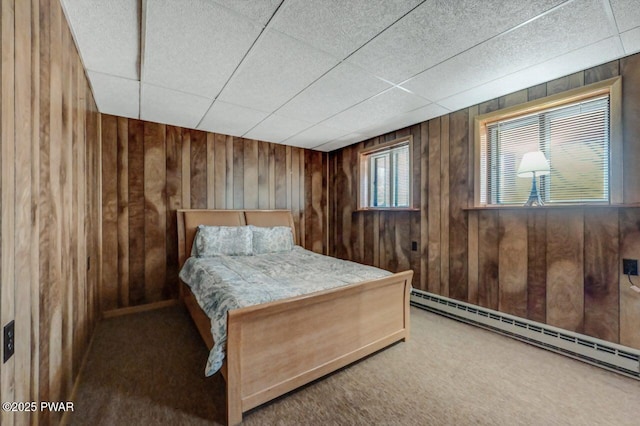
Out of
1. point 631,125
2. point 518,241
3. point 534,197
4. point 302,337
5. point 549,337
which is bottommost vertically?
point 549,337

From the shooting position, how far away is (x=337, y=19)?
4.93 feet

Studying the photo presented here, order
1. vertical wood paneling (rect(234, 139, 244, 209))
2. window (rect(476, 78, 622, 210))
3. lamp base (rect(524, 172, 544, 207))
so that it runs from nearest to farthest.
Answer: window (rect(476, 78, 622, 210))
lamp base (rect(524, 172, 544, 207))
vertical wood paneling (rect(234, 139, 244, 209))

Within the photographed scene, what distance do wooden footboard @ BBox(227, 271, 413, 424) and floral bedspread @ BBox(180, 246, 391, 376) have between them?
0.12 metres

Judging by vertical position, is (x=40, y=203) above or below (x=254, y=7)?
below

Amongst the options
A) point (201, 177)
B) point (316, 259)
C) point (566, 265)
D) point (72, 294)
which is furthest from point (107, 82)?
point (566, 265)

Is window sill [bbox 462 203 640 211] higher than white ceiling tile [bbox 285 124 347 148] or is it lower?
lower

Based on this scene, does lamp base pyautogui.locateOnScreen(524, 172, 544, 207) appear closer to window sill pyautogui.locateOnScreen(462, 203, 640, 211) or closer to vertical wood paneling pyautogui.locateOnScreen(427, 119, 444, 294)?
window sill pyautogui.locateOnScreen(462, 203, 640, 211)

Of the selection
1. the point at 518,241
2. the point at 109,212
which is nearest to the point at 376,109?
the point at 518,241

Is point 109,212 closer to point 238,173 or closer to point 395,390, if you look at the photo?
point 238,173

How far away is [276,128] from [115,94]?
1.73 m

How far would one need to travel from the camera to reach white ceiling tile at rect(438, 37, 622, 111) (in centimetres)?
180

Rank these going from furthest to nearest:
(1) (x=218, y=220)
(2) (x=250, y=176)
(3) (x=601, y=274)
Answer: (2) (x=250, y=176)
(1) (x=218, y=220)
(3) (x=601, y=274)

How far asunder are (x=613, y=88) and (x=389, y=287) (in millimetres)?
2315

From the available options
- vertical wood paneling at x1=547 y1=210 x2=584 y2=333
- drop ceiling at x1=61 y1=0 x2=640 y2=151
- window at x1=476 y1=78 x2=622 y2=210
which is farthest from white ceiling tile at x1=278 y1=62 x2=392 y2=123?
vertical wood paneling at x1=547 y1=210 x2=584 y2=333
